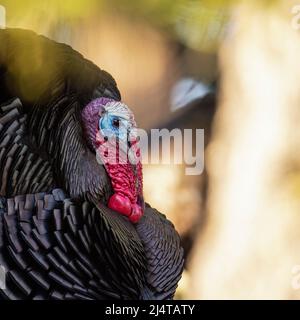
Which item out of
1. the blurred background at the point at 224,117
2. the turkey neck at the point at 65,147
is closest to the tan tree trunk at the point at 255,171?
the blurred background at the point at 224,117

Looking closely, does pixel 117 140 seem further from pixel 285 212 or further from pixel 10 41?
pixel 285 212

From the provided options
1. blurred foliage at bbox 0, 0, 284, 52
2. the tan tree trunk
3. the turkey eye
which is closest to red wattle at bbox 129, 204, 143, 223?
the turkey eye

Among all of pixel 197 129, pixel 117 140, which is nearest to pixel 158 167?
pixel 197 129

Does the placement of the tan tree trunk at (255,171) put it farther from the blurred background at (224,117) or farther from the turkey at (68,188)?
the turkey at (68,188)

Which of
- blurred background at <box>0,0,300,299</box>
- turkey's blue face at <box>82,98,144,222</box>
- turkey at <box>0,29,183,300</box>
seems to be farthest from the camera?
blurred background at <box>0,0,300,299</box>

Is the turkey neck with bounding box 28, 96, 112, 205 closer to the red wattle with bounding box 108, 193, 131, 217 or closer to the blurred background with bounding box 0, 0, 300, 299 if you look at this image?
the red wattle with bounding box 108, 193, 131, 217

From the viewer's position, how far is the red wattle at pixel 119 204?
128cm

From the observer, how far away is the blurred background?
1.51m

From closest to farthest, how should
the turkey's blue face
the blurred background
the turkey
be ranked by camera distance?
the turkey < the turkey's blue face < the blurred background

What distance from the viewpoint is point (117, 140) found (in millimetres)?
1272

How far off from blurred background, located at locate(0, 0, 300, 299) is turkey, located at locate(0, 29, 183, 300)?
21 centimetres
